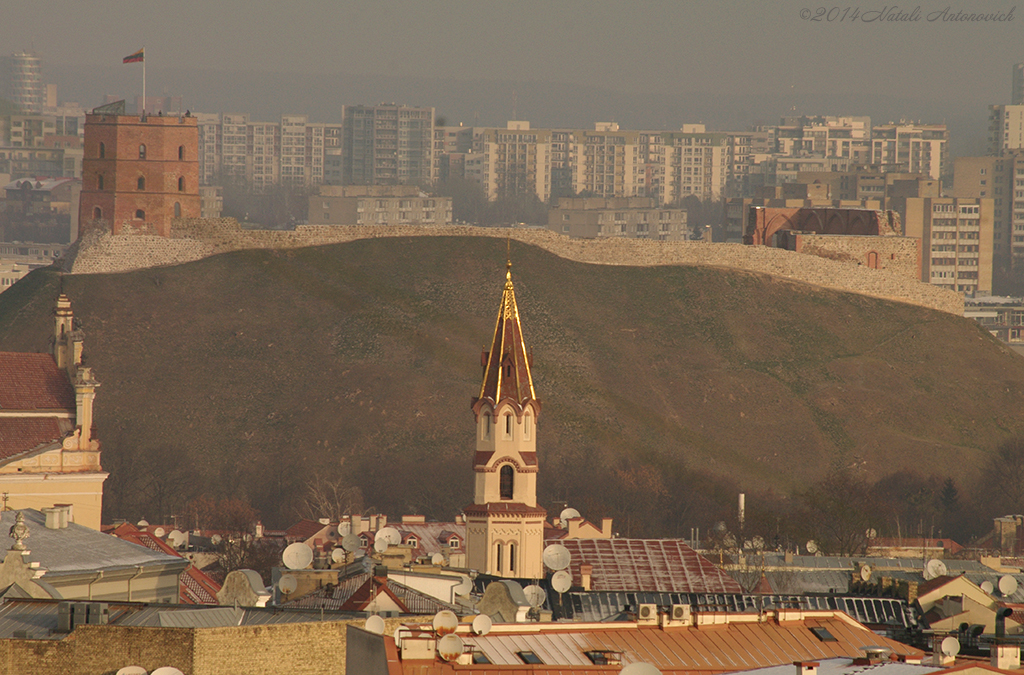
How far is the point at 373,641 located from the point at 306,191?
17443cm

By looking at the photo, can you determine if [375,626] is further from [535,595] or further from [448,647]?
[535,595]

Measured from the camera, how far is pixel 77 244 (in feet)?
304

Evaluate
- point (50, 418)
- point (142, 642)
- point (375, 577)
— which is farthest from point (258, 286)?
point (142, 642)

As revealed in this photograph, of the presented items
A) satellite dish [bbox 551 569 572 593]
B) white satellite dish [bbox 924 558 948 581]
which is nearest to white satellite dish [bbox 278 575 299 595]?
satellite dish [bbox 551 569 572 593]

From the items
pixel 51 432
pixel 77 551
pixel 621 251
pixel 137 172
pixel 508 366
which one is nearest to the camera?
pixel 77 551

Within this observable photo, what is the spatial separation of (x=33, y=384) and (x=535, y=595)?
22767 millimetres

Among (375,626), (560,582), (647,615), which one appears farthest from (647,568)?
(375,626)

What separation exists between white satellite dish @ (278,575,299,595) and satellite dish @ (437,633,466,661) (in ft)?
24.7

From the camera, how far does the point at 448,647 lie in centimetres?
2236

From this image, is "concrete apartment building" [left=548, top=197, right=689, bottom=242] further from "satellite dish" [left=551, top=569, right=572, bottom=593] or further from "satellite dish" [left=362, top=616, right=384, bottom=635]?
"satellite dish" [left=362, top=616, right=384, bottom=635]

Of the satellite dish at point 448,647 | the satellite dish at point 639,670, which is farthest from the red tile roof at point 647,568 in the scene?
the satellite dish at point 639,670

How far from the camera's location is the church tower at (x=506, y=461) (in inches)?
1598

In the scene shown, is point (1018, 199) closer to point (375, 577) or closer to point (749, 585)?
point (749, 585)

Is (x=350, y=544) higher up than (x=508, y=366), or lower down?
lower down
